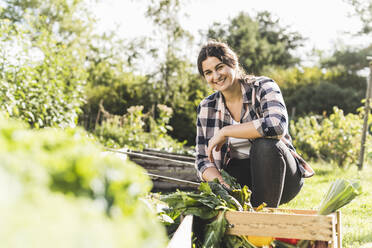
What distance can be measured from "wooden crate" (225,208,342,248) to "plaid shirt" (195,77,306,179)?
78 cm

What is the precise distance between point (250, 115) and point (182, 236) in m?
1.42

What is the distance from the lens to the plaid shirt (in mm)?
2012

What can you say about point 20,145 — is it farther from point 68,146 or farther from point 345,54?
point 345,54

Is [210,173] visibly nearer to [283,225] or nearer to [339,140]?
[283,225]

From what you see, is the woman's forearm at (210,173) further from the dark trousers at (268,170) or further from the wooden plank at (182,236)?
the wooden plank at (182,236)

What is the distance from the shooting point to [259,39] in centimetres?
2383

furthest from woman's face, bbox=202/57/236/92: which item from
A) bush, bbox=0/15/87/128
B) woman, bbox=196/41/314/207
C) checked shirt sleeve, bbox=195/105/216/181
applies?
bush, bbox=0/15/87/128

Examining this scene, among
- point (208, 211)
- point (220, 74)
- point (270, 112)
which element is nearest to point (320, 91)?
point (220, 74)

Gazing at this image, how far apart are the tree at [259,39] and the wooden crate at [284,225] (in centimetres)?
1875

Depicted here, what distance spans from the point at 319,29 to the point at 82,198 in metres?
26.3

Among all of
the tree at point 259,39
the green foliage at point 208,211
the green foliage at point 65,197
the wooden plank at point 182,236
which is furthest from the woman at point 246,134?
the tree at point 259,39

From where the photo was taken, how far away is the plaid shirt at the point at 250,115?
2.01m

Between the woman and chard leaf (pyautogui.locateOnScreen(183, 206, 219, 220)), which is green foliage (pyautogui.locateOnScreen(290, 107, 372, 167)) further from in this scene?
chard leaf (pyautogui.locateOnScreen(183, 206, 219, 220))

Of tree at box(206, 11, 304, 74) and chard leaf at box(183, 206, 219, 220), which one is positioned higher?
tree at box(206, 11, 304, 74)
